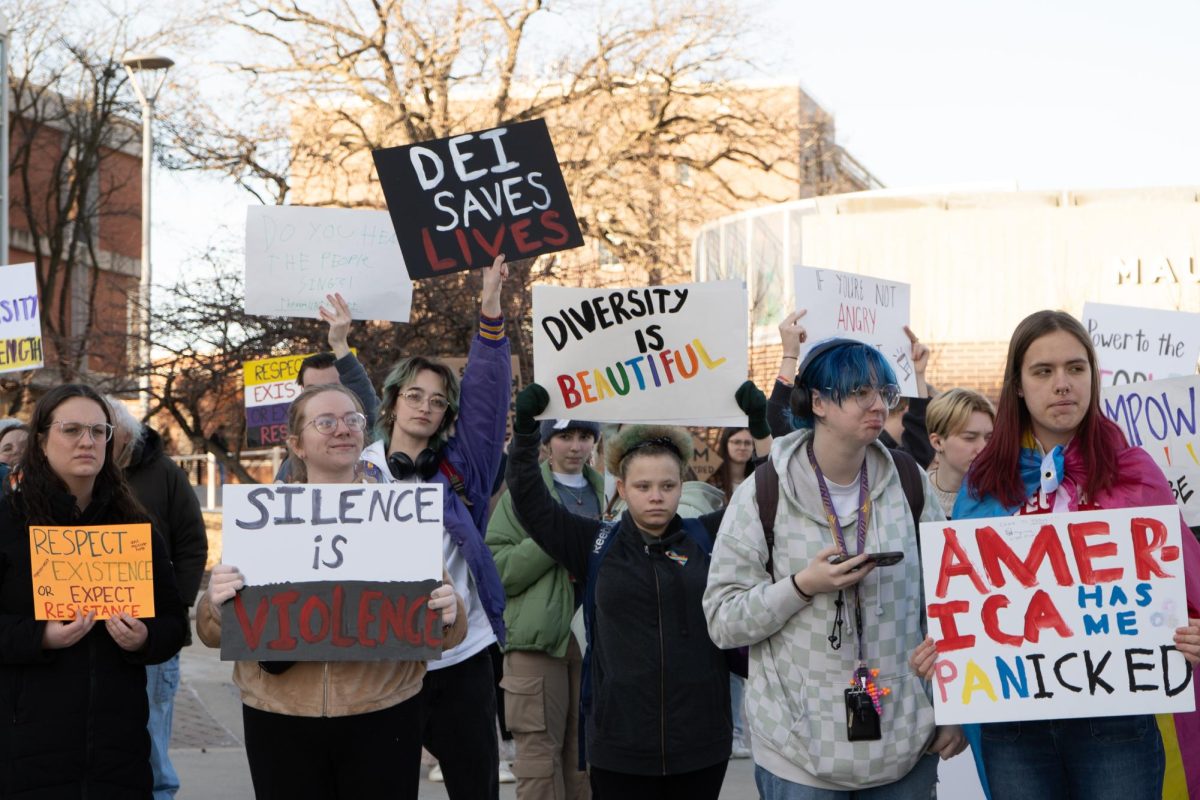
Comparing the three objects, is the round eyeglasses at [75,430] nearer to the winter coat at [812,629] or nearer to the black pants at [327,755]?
the black pants at [327,755]

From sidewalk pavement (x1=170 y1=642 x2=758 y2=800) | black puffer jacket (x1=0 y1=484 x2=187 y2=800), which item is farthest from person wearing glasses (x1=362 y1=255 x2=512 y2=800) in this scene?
sidewalk pavement (x1=170 y1=642 x2=758 y2=800)

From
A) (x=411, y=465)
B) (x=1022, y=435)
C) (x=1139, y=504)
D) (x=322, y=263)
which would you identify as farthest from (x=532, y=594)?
(x=1139, y=504)

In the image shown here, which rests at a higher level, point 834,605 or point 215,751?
point 834,605

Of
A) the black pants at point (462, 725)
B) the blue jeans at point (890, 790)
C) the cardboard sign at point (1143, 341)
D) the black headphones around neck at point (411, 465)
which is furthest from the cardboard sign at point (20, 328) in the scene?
the blue jeans at point (890, 790)

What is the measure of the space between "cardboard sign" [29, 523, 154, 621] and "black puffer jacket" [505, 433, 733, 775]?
1440 millimetres

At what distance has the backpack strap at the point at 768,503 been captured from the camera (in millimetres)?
4051

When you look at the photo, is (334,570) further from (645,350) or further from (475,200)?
(475,200)

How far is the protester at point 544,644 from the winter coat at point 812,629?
8.35 ft

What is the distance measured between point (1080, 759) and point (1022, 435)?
2.76 ft

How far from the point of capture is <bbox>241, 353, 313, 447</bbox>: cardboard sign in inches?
→ 449

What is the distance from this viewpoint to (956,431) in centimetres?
596

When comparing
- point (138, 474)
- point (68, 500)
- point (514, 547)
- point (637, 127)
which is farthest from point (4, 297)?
point (637, 127)

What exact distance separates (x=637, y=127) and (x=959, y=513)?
19.6 metres

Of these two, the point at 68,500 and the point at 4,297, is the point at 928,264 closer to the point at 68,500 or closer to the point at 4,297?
the point at 4,297
